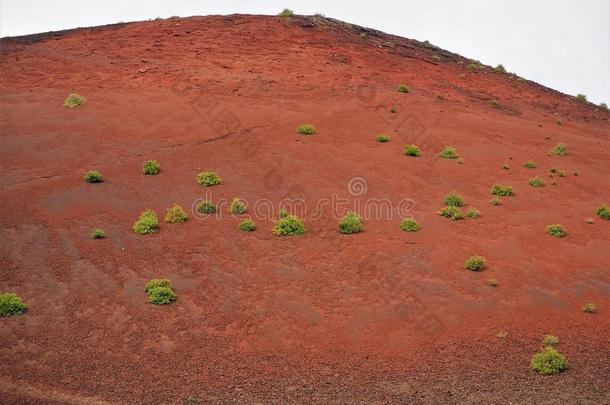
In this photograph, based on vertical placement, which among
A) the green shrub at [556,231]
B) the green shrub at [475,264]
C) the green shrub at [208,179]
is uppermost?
the green shrub at [208,179]

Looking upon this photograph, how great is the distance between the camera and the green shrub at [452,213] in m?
17.8

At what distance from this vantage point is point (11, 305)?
12.4m

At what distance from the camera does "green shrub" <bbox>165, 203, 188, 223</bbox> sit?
Result: 16.8m

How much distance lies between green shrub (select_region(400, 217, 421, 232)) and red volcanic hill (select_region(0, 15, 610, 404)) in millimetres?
208

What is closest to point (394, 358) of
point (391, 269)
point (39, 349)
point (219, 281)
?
point (391, 269)

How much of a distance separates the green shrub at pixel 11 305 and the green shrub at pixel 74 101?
1386 centimetres

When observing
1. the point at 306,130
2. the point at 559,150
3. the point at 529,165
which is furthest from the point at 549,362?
the point at 559,150

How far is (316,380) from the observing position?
10.7 metres

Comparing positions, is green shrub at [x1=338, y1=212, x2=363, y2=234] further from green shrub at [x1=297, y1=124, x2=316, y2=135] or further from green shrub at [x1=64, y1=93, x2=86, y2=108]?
green shrub at [x1=64, y1=93, x2=86, y2=108]

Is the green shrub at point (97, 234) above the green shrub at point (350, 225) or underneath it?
underneath

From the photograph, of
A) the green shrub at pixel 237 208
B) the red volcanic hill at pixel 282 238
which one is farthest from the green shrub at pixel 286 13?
the green shrub at pixel 237 208

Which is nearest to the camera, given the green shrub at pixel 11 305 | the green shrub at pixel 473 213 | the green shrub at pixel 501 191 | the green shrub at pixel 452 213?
the green shrub at pixel 11 305

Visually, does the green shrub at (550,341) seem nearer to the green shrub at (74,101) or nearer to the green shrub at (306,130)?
the green shrub at (306,130)

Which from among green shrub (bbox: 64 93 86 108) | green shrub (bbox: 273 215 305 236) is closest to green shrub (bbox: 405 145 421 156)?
green shrub (bbox: 273 215 305 236)
